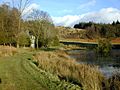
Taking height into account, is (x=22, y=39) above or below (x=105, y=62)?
above

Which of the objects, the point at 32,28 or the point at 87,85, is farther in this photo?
the point at 32,28

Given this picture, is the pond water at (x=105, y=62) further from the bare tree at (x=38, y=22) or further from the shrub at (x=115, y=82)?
the bare tree at (x=38, y=22)

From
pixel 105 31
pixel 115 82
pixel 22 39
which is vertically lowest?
pixel 115 82

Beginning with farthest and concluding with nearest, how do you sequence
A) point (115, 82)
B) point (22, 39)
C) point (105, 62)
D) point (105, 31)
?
point (105, 31) → point (22, 39) → point (105, 62) → point (115, 82)

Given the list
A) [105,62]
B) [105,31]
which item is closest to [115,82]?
[105,62]

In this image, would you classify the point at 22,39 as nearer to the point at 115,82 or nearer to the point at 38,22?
the point at 38,22

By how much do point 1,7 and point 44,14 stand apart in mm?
24673

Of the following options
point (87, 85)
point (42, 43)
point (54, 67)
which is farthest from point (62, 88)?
point (42, 43)

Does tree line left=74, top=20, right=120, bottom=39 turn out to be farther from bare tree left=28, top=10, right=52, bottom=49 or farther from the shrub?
the shrub

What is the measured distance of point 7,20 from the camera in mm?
70312

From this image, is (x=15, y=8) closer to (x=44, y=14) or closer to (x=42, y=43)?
(x=42, y=43)

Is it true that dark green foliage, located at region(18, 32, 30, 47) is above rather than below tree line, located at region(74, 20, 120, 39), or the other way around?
below

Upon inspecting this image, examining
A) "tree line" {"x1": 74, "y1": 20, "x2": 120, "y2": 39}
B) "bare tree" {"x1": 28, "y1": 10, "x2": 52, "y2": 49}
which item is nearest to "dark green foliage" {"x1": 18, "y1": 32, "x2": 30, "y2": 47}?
"bare tree" {"x1": 28, "y1": 10, "x2": 52, "y2": 49}

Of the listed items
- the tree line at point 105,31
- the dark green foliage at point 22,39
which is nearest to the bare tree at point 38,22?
the dark green foliage at point 22,39
